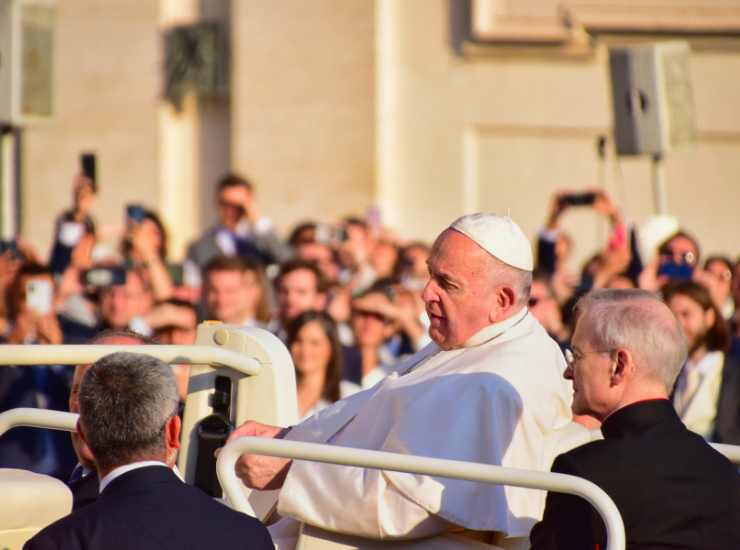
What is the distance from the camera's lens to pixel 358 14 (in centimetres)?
1592

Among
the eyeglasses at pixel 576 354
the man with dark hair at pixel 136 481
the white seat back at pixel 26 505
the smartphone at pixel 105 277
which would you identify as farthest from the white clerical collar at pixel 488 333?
the smartphone at pixel 105 277

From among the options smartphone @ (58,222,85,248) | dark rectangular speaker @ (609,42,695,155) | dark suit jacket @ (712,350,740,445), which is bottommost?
dark suit jacket @ (712,350,740,445)

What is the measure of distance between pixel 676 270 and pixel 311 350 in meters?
2.43

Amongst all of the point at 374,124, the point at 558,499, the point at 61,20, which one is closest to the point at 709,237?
the point at 374,124

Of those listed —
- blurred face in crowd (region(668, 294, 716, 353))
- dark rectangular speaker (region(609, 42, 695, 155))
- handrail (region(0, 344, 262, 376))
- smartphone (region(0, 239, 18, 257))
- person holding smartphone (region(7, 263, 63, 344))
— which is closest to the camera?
handrail (region(0, 344, 262, 376))

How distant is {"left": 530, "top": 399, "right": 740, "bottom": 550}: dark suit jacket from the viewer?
4020 millimetres

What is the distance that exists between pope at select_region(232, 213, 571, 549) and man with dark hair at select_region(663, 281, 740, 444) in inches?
128

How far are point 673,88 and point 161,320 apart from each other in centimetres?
450

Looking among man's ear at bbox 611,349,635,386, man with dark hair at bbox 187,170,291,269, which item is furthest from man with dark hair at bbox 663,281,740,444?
man's ear at bbox 611,349,635,386

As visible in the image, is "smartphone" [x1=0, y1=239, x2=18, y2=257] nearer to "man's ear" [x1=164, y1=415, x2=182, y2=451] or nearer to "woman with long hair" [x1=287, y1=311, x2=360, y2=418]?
"woman with long hair" [x1=287, y1=311, x2=360, y2=418]

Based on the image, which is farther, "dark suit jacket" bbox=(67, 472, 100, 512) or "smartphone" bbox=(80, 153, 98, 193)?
"smartphone" bbox=(80, 153, 98, 193)

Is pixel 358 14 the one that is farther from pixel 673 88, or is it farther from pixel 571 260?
pixel 673 88

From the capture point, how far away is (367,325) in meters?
9.67

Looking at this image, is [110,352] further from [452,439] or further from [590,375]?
[590,375]
